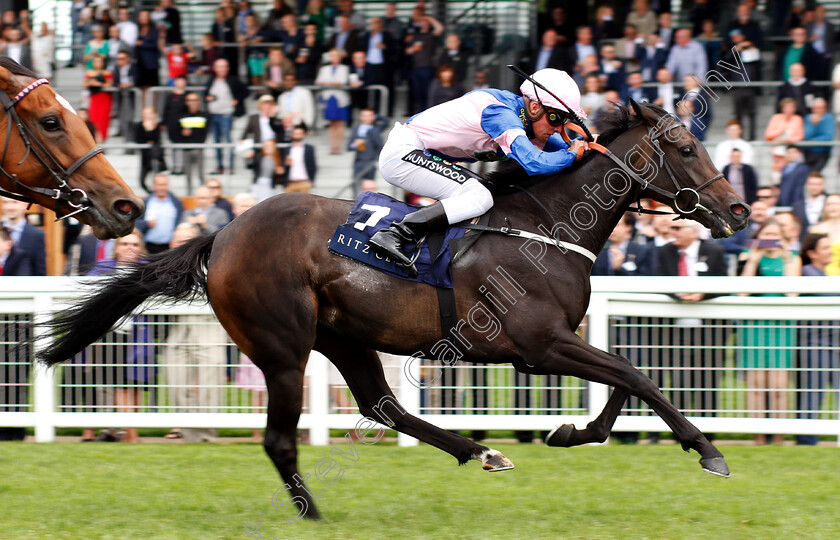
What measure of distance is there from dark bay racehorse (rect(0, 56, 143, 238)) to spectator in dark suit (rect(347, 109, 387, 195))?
5.88 metres

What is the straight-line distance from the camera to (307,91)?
11.2 meters

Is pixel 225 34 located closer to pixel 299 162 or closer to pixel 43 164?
pixel 299 162

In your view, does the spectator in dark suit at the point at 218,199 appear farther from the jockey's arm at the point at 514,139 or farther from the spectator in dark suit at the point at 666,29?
the spectator in dark suit at the point at 666,29

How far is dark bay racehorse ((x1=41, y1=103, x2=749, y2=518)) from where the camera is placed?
4.65 metres

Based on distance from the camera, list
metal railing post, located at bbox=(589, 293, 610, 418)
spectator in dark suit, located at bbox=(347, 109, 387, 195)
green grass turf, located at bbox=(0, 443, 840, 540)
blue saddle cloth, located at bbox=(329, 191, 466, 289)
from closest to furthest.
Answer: green grass turf, located at bbox=(0, 443, 840, 540), blue saddle cloth, located at bbox=(329, 191, 466, 289), metal railing post, located at bbox=(589, 293, 610, 418), spectator in dark suit, located at bbox=(347, 109, 387, 195)

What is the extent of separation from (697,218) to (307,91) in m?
7.05

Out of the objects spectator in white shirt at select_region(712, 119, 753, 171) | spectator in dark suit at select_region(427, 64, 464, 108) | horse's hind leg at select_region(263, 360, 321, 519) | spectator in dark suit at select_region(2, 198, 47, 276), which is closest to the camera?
horse's hind leg at select_region(263, 360, 321, 519)

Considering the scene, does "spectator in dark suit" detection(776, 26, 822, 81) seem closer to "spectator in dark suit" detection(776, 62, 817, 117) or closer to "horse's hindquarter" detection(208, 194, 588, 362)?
"spectator in dark suit" detection(776, 62, 817, 117)

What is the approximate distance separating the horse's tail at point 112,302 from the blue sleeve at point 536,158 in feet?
5.14

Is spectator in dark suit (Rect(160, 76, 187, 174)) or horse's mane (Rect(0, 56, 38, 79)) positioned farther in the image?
spectator in dark suit (Rect(160, 76, 187, 174))

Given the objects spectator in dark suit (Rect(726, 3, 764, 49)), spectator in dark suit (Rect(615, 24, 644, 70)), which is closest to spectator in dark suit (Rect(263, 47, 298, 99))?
spectator in dark suit (Rect(615, 24, 644, 70))

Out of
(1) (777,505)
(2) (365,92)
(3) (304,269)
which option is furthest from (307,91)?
(1) (777,505)

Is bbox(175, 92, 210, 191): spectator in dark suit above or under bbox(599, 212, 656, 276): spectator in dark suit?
above

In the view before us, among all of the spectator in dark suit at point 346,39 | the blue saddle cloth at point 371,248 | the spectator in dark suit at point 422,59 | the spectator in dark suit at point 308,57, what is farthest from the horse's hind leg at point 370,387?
the spectator in dark suit at point 346,39
